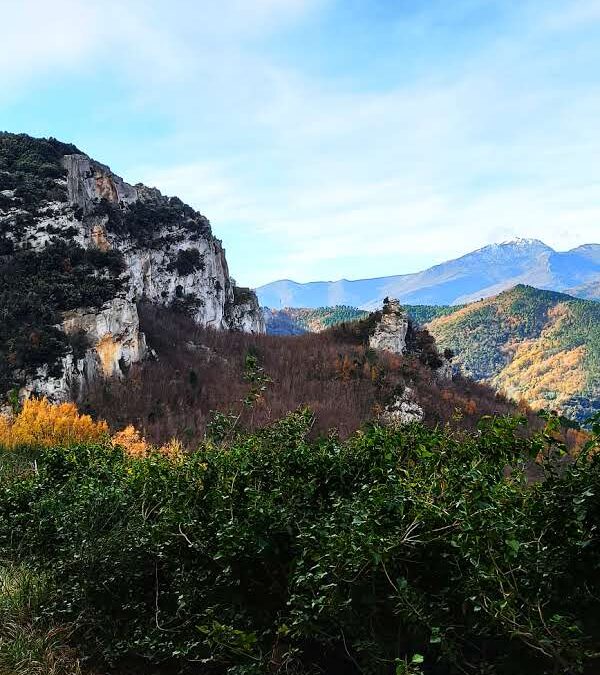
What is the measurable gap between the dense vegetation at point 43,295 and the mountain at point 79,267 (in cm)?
11

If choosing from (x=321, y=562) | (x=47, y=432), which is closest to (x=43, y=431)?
(x=47, y=432)

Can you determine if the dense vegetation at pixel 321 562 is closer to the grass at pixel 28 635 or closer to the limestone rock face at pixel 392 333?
the grass at pixel 28 635

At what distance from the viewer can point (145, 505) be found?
7.91 meters

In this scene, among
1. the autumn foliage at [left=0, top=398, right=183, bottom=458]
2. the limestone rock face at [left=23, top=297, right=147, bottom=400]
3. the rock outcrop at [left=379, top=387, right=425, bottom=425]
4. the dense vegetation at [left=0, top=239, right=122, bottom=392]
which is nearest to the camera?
the autumn foliage at [left=0, top=398, right=183, bottom=458]

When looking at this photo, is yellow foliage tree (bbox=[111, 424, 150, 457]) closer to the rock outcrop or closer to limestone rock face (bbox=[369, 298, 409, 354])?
the rock outcrop

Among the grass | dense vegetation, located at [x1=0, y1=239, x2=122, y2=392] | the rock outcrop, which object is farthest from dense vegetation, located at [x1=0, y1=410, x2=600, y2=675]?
the rock outcrop

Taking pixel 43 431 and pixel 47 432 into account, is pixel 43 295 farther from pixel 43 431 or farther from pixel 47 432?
pixel 47 432

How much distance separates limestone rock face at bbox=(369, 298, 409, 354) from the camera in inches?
4045

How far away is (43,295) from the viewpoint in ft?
190

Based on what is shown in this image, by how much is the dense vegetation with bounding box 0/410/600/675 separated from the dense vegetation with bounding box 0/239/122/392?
42.8 metres

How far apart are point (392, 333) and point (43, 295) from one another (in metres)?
65.1

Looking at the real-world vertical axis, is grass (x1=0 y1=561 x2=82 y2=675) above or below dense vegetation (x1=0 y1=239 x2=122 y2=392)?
below

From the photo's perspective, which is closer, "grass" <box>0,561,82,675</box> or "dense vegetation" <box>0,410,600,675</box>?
"dense vegetation" <box>0,410,600,675</box>

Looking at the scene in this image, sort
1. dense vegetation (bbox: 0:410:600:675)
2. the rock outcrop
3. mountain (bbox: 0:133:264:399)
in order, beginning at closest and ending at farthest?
1. dense vegetation (bbox: 0:410:600:675)
2. mountain (bbox: 0:133:264:399)
3. the rock outcrop
